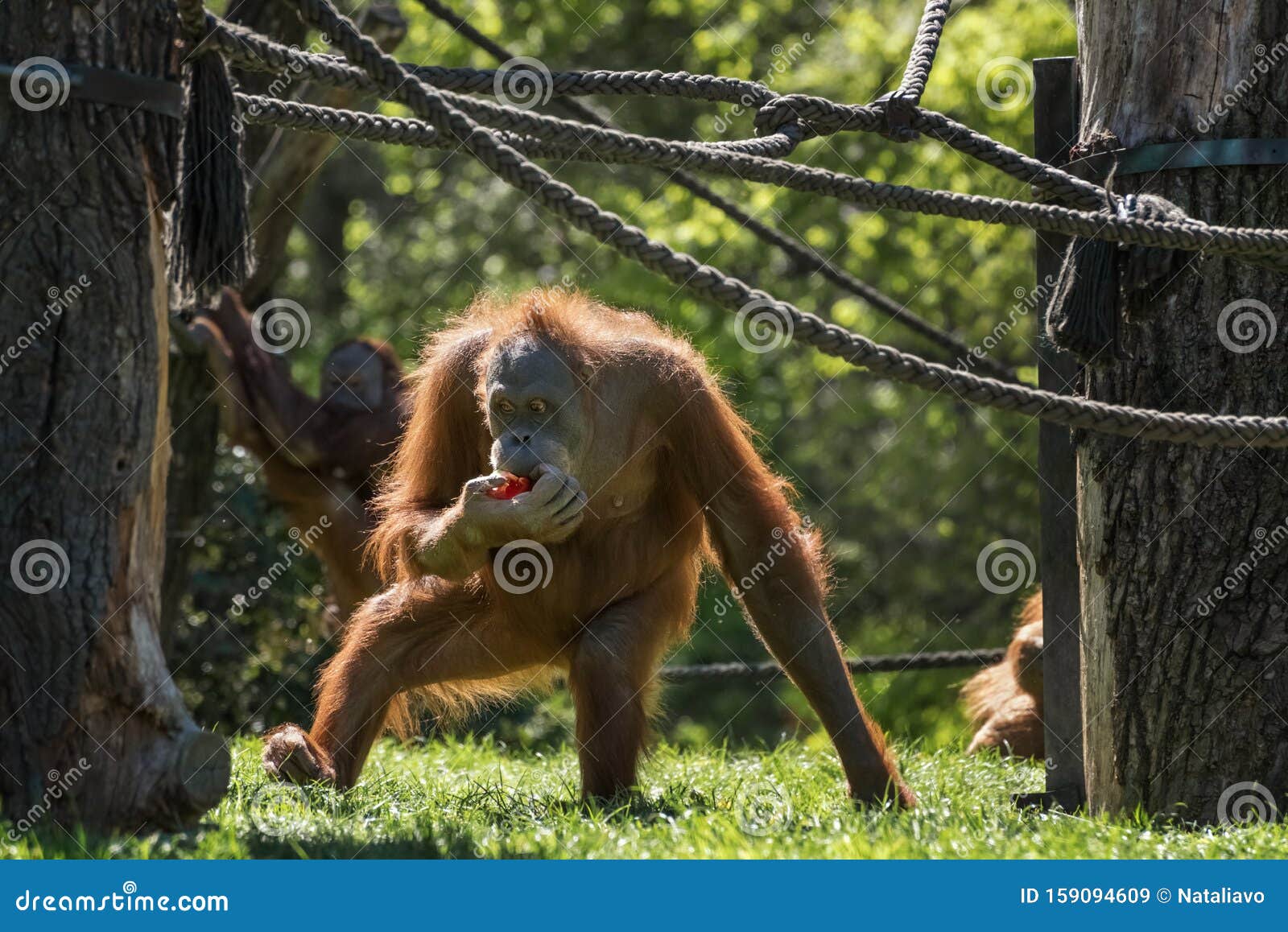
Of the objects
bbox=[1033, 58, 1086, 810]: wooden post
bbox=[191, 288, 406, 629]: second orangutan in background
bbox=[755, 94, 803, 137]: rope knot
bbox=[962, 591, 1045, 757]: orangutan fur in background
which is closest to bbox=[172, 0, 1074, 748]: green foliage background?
bbox=[191, 288, 406, 629]: second orangutan in background

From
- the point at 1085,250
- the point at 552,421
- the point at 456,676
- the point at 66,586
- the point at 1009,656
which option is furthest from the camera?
the point at 1009,656

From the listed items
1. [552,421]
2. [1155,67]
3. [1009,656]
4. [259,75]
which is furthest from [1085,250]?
[259,75]

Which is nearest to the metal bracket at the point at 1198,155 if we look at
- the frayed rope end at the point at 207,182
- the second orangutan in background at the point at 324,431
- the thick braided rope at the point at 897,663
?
the frayed rope end at the point at 207,182

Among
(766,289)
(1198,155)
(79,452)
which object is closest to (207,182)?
(79,452)

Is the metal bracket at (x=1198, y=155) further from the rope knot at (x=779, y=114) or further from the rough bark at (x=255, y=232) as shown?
the rough bark at (x=255, y=232)

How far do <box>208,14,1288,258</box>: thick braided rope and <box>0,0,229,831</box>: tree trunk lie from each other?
65cm

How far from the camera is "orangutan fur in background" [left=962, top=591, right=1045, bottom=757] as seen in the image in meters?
5.15

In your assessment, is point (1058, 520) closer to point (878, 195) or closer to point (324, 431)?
point (878, 195)

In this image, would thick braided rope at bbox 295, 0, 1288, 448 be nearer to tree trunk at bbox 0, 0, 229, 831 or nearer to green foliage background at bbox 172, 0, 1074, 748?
tree trunk at bbox 0, 0, 229, 831

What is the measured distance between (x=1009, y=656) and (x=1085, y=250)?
8.41ft

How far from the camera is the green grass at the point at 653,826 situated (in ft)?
8.75

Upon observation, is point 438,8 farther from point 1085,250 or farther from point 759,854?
point 759,854

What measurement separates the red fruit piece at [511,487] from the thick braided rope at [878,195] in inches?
31.0

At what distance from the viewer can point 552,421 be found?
11.9ft
